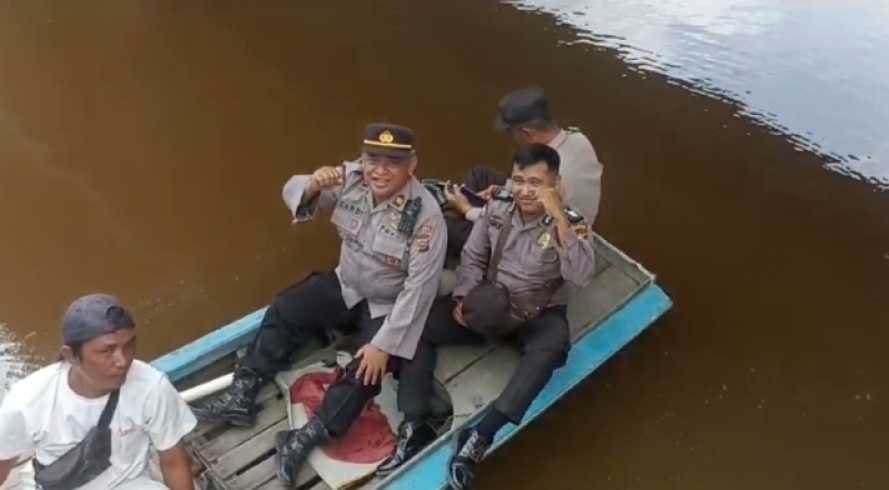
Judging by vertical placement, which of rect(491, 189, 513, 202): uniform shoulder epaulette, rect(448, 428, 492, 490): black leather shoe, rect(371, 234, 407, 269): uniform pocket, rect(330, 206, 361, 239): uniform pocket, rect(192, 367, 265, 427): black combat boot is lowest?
rect(448, 428, 492, 490): black leather shoe

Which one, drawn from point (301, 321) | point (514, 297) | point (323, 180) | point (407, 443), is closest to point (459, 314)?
point (514, 297)

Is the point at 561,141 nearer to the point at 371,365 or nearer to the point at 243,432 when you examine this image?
the point at 371,365

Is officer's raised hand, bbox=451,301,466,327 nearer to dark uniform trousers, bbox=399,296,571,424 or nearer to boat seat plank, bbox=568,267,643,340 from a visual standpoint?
dark uniform trousers, bbox=399,296,571,424

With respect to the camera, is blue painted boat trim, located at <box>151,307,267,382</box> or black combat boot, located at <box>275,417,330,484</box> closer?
black combat boot, located at <box>275,417,330,484</box>

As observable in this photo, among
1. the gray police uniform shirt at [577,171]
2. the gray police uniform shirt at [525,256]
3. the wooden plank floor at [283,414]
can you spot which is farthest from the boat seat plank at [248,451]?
the gray police uniform shirt at [577,171]

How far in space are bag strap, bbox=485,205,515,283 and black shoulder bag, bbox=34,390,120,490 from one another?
172cm

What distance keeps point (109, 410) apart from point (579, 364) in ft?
6.96

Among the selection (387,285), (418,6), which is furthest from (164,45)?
(387,285)

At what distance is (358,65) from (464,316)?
384 cm

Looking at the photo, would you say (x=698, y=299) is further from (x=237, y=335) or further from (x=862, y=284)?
(x=237, y=335)

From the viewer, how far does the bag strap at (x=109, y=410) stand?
303 cm

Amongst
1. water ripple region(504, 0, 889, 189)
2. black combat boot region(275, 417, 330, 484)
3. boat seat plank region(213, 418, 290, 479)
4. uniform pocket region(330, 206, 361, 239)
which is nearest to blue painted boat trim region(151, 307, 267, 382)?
boat seat plank region(213, 418, 290, 479)

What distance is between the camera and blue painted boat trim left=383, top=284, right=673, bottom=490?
3.67 meters

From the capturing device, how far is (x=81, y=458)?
3.05 m
